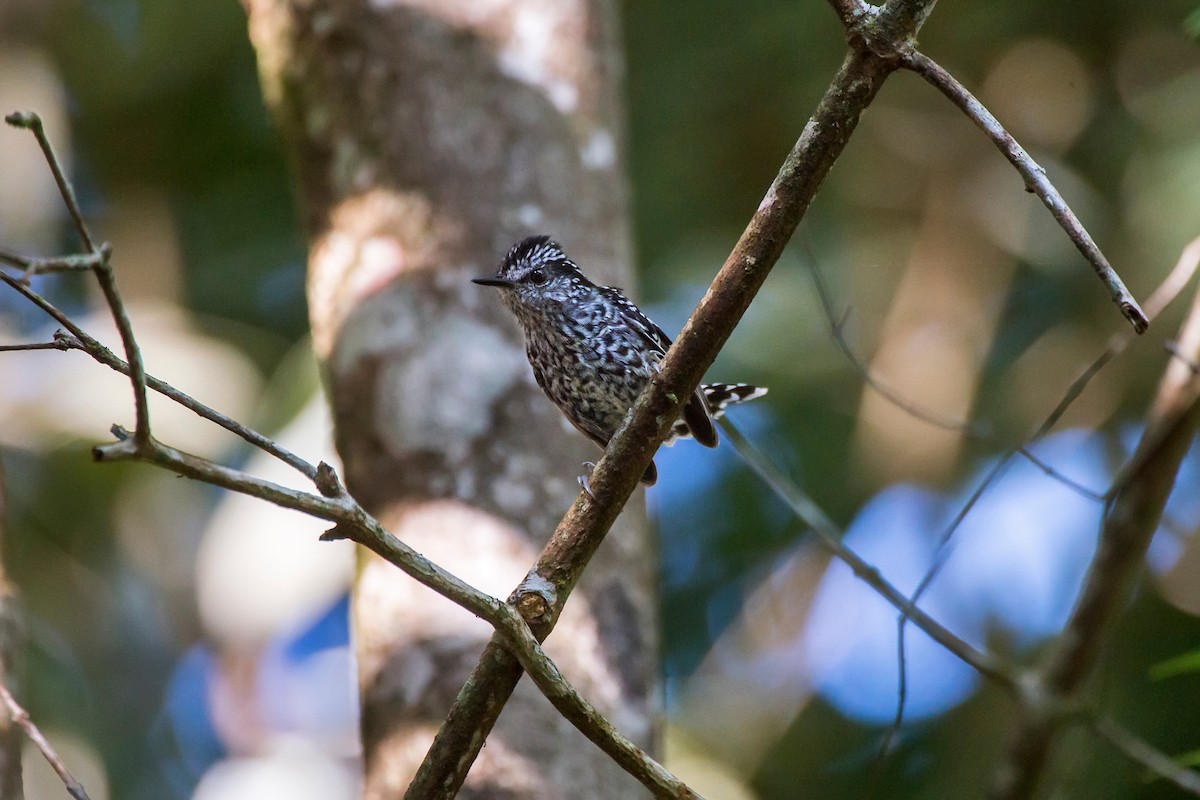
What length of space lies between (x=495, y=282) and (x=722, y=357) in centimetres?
464

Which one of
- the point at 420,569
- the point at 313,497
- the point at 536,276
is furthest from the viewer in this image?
the point at 536,276

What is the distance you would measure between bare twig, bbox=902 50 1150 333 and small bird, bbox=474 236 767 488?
5.56 feet

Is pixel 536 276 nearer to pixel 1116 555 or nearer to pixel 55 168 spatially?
pixel 1116 555

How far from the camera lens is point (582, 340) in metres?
4.09

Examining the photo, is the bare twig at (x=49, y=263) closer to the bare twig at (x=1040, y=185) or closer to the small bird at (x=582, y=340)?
the bare twig at (x=1040, y=185)

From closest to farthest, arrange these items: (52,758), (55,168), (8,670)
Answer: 1. (55,168)
2. (52,758)
3. (8,670)

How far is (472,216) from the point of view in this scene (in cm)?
405

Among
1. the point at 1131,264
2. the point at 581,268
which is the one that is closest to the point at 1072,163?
the point at 1131,264

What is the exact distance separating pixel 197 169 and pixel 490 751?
676 cm

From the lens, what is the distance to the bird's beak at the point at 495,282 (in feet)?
12.7

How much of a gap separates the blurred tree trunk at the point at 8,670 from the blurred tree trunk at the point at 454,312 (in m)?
0.95

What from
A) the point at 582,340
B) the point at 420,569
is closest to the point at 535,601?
the point at 420,569

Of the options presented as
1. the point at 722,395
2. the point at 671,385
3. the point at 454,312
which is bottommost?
the point at 671,385

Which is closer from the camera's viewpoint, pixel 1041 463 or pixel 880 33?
pixel 880 33
